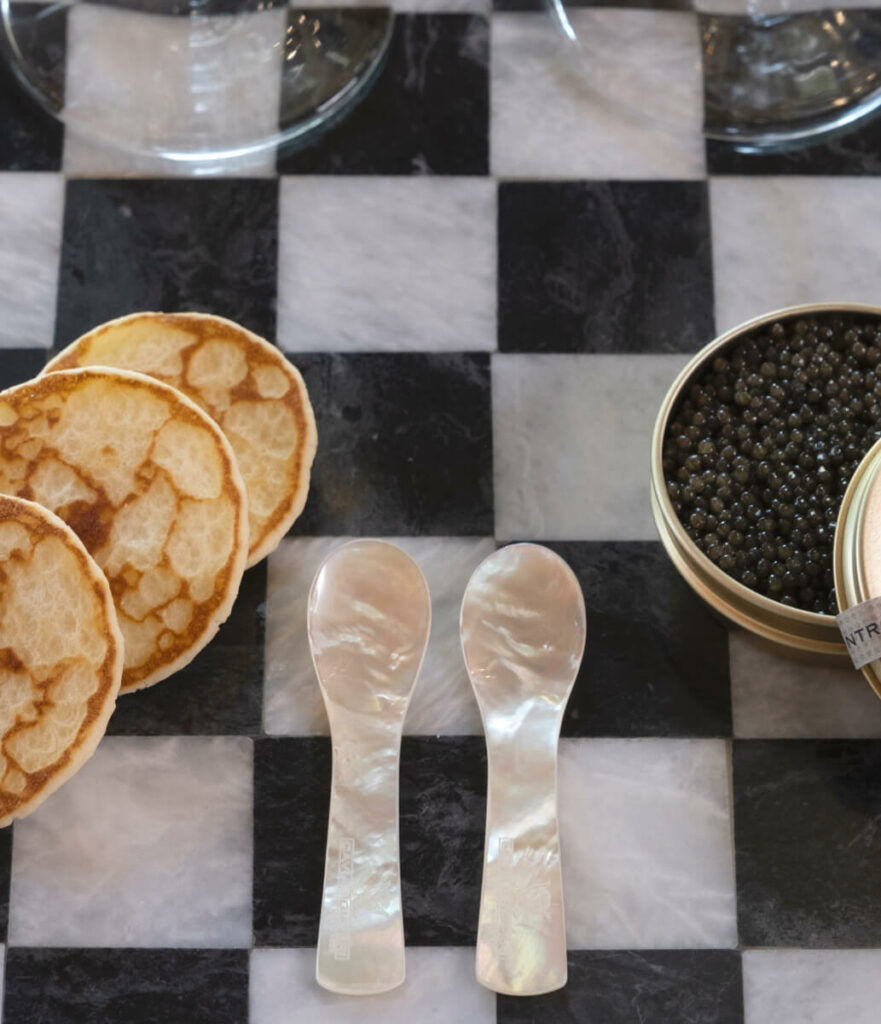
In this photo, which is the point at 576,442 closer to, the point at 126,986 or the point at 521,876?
the point at 521,876

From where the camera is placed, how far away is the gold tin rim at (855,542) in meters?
0.81

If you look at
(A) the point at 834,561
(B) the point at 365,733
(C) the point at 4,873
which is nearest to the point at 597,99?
(A) the point at 834,561

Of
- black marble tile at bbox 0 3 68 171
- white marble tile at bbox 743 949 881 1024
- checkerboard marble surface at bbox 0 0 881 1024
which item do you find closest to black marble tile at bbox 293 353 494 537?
checkerboard marble surface at bbox 0 0 881 1024

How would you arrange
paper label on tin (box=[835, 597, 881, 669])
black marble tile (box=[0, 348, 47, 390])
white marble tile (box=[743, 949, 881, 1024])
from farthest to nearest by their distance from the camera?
black marble tile (box=[0, 348, 47, 390]) → white marble tile (box=[743, 949, 881, 1024]) → paper label on tin (box=[835, 597, 881, 669])

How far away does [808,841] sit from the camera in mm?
926

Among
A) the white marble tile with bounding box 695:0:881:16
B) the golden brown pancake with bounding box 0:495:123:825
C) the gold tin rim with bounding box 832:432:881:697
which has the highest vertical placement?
the white marble tile with bounding box 695:0:881:16

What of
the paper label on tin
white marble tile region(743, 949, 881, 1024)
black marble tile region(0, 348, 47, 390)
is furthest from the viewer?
black marble tile region(0, 348, 47, 390)

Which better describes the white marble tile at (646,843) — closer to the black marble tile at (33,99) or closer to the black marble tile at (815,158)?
the black marble tile at (815,158)

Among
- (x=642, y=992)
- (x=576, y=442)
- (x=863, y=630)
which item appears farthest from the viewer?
(x=576, y=442)

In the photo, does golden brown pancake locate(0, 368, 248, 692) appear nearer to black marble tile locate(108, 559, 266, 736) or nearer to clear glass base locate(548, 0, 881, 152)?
black marble tile locate(108, 559, 266, 736)

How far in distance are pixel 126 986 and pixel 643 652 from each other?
0.50 m

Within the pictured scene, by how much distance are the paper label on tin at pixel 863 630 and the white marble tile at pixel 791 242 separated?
13.0 inches

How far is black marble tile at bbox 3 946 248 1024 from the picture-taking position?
2.93 ft

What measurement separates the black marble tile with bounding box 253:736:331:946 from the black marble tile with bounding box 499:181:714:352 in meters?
0.40
